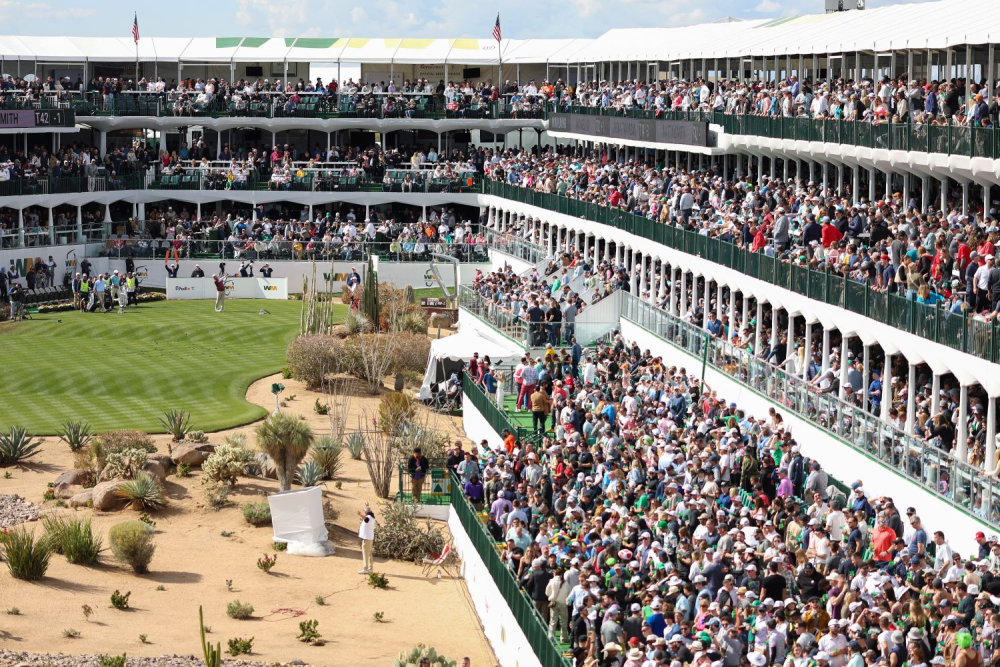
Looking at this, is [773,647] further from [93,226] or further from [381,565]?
[93,226]

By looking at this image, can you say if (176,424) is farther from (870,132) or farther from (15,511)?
(870,132)

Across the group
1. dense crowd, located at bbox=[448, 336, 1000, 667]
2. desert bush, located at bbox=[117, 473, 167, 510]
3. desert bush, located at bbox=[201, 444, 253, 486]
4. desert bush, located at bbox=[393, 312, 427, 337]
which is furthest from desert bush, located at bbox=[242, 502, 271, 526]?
desert bush, located at bbox=[393, 312, 427, 337]

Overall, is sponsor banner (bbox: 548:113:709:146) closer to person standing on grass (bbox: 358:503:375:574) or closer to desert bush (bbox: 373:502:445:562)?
desert bush (bbox: 373:502:445:562)

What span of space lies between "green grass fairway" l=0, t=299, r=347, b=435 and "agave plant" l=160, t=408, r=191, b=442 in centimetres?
58

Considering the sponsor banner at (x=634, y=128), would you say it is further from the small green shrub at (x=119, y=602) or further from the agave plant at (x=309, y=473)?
the small green shrub at (x=119, y=602)

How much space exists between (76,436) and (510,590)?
18.3 m

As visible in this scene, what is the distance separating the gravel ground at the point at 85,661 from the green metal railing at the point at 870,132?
49.7 feet

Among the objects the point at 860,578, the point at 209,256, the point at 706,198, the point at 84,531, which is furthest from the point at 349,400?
the point at 860,578

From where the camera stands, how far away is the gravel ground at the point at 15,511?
35.2 metres

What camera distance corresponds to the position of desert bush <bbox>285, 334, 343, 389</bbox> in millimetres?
49906

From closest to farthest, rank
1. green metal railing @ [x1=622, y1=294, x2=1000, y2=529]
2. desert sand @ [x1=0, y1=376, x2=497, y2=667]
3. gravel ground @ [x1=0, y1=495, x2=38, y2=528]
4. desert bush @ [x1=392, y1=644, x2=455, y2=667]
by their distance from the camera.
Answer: green metal railing @ [x1=622, y1=294, x2=1000, y2=529] → desert bush @ [x1=392, y1=644, x2=455, y2=667] → desert sand @ [x1=0, y1=376, x2=497, y2=667] → gravel ground @ [x1=0, y1=495, x2=38, y2=528]

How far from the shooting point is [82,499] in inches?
1446

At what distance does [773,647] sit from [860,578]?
7.87ft

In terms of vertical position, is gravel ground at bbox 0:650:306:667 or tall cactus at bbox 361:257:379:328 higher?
tall cactus at bbox 361:257:379:328
